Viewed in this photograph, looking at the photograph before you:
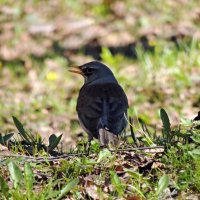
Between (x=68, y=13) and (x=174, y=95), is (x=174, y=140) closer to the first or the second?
(x=174, y=95)

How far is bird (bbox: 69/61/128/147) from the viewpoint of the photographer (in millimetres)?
6860

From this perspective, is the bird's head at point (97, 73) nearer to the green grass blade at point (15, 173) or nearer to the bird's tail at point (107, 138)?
the bird's tail at point (107, 138)

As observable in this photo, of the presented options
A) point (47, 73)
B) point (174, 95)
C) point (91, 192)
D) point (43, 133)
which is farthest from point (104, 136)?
point (47, 73)

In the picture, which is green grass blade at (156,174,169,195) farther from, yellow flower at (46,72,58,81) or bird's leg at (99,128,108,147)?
yellow flower at (46,72,58,81)

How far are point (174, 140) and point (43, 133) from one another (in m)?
3.62

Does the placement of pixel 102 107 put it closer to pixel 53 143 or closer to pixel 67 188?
pixel 53 143

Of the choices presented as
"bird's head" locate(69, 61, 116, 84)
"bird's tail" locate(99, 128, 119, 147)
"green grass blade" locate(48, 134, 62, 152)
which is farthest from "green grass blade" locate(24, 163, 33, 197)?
"bird's head" locate(69, 61, 116, 84)

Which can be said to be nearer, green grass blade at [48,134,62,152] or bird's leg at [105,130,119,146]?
green grass blade at [48,134,62,152]

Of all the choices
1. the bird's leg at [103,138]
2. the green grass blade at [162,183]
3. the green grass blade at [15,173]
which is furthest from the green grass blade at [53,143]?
the green grass blade at [162,183]

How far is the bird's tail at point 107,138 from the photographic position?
20.0ft

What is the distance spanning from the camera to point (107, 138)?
638 centimetres

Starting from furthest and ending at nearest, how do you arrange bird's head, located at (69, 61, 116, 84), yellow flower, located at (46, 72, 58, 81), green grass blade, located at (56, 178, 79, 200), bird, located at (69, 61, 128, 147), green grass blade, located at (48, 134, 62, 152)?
yellow flower, located at (46, 72, 58, 81), bird's head, located at (69, 61, 116, 84), bird, located at (69, 61, 128, 147), green grass blade, located at (48, 134, 62, 152), green grass blade, located at (56, 178, 79, 200)

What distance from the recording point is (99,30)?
42.7 feet

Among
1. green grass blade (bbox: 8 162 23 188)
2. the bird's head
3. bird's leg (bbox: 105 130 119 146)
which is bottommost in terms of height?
bird's leg (bbox: 105 130 119 146)
